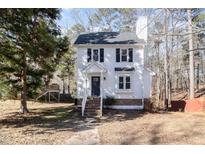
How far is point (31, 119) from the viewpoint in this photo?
1634 centimetres

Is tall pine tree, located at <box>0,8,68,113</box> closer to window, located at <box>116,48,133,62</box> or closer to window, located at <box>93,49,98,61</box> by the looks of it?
window, located at <box>93,49,98,61</box>

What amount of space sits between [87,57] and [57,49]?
2.96m

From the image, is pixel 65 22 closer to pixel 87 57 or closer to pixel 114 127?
pixel 87 57

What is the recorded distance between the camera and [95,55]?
20.6 metres

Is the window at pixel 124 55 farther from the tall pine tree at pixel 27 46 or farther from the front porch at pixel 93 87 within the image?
the tall pine tree at pixel 27 46

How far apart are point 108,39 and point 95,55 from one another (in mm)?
1332

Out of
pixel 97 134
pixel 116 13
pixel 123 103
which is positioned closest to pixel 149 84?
pixel 123 103

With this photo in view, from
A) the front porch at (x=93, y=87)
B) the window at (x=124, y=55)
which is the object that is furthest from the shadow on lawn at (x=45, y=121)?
the window at (x=124, y=55)

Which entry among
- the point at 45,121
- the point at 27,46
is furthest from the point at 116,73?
the point at 27,46

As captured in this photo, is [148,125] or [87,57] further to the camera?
[87,57]

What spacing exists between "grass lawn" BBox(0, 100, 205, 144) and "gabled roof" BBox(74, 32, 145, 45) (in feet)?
15.4

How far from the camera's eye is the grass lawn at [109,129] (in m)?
10.8

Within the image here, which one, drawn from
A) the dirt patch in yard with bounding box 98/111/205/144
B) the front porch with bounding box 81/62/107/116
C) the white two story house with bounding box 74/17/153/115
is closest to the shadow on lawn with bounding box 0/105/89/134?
the front porch with bounding box 81/62/107/116

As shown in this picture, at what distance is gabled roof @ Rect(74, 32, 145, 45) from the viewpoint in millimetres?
20656
